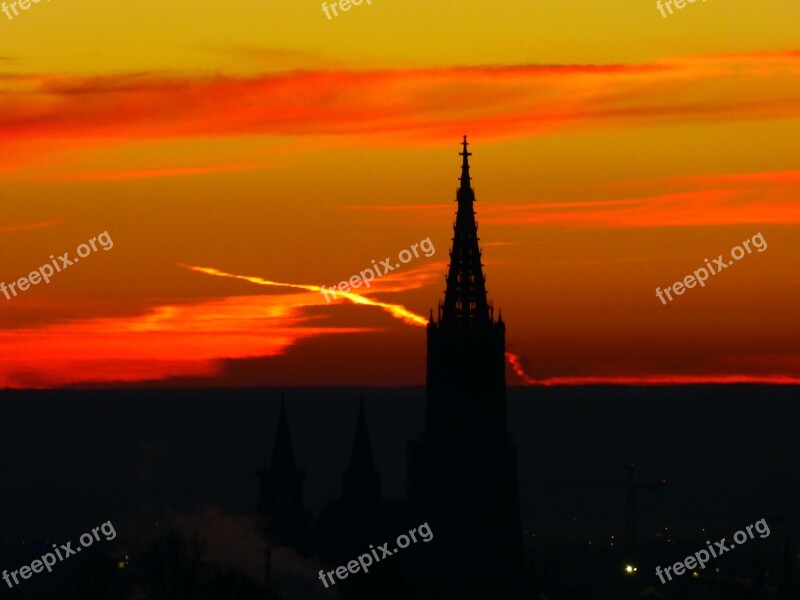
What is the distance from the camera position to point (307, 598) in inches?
6732

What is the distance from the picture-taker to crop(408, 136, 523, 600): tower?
17950 cm

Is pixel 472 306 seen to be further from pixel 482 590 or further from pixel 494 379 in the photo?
pixel 482 590

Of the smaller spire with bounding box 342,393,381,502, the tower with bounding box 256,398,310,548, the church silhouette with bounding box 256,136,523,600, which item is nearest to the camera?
the church silhouette with bounding box 256,136,523,600

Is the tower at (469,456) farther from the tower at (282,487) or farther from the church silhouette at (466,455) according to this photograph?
the tower at (282,487)

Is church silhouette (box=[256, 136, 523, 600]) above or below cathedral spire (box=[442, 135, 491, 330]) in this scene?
below

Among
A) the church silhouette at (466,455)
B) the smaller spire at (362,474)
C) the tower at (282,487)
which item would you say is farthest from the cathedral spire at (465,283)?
the tower at (282,487)

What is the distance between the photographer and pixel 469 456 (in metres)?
180

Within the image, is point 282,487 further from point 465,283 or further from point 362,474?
point 465,283

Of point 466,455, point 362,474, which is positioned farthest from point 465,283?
point 362,474

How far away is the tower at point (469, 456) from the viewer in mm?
179500

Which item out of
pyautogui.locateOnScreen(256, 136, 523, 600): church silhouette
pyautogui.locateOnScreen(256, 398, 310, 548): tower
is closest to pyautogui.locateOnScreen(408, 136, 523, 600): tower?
pyautogui.locateOnScreen(256, 136, 523, 600): church silhouette

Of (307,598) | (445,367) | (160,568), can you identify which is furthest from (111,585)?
(445,367)

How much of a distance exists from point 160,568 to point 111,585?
25.8 feet

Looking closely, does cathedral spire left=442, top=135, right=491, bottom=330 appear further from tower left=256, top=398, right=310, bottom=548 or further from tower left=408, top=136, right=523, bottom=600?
tower left=256, top=398, right=310, bottom=548
